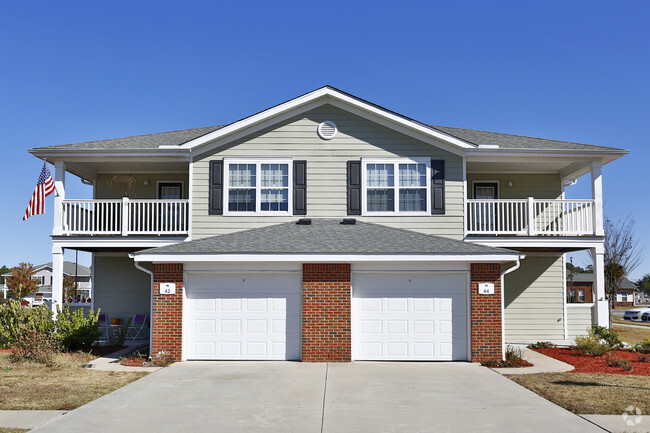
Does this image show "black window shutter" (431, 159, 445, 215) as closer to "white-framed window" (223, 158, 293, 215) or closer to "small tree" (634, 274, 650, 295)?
"white-framed window" (223, 158, 293, 215)

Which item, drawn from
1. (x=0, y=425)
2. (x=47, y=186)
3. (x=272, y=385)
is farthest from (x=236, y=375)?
(x=47, y=186)

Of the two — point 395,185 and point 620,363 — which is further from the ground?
point 395,185

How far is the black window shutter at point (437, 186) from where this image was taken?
1658 cm

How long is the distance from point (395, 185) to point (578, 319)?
7.11m

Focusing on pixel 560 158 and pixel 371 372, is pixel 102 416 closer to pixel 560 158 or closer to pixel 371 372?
pixel 371 372

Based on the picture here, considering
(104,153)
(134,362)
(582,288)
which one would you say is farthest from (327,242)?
(582,288)

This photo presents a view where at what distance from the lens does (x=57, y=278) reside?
16.6 m

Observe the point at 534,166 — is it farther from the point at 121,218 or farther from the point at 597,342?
the point at 121,218

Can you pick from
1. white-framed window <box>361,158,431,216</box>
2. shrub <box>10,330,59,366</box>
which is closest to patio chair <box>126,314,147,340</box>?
shrub <box>10,330,59,366</box>

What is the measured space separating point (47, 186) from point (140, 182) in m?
3.14

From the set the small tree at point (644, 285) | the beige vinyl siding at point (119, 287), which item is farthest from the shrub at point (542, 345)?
the small tree at point (644, 285)

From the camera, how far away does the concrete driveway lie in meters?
7.80

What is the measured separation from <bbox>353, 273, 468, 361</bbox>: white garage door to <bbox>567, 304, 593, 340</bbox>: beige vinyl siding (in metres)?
5.68

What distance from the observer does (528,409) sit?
8805 mm
